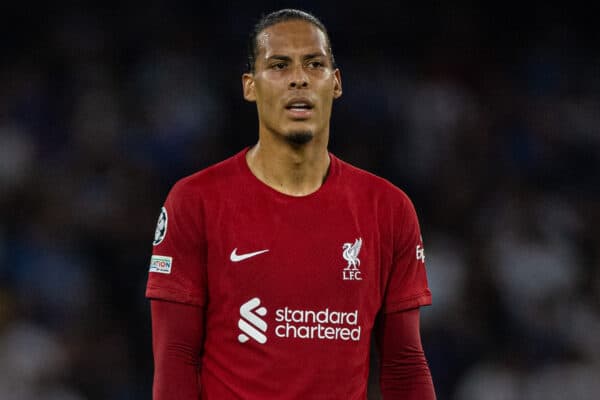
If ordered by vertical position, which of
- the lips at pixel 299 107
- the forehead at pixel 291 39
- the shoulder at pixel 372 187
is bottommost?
the shoulder at pixel 372 187

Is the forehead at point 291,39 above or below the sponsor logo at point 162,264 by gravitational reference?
above

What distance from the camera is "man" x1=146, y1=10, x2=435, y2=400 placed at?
122 inches

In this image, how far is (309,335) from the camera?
3.11 metres

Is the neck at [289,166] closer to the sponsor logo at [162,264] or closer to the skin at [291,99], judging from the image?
the skin at [291,99]

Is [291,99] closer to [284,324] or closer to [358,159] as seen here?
[284,324]

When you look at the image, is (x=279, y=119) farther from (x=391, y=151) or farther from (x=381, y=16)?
(x=381, y=16)

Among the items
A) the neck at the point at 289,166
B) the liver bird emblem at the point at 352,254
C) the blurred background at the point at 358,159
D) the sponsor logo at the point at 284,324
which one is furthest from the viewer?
the blurred background at the point at 358,159

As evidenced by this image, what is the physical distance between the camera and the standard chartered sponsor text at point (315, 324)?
3104mm

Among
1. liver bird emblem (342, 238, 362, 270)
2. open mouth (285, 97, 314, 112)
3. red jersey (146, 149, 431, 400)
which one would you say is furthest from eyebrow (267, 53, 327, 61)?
liver bird emblem (342, 238, 362, 270)

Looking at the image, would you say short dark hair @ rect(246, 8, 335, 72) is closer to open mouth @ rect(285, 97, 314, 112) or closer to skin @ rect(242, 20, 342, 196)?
skin @ rect(242, 20, 342, 196)

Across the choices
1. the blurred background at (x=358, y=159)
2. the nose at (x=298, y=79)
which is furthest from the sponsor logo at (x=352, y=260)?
the blurred background at (x=358, y=159)

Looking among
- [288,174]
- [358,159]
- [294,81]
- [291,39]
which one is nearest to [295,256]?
[288,174]

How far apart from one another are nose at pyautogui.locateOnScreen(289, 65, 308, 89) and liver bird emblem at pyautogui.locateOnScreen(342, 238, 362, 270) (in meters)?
0.52

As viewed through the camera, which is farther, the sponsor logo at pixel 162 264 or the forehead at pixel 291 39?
the forehead at pixel 291 39
